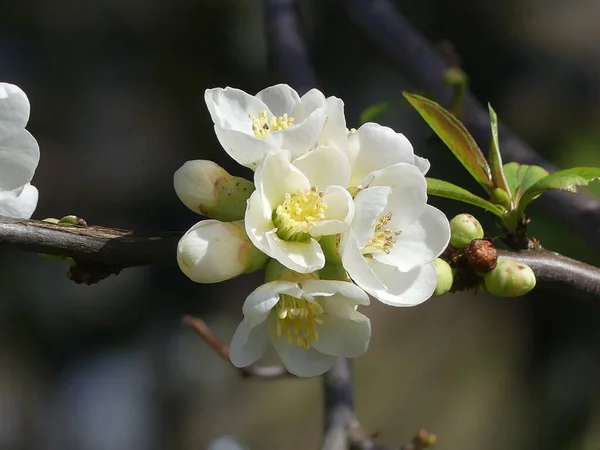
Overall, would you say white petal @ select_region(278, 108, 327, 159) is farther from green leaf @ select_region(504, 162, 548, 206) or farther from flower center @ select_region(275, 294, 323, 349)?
green leaf @ select_region(504, 162, 548, 206)

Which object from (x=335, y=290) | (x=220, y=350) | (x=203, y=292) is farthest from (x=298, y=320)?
(x=203, y=292)

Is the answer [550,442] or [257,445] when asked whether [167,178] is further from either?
[550,442]

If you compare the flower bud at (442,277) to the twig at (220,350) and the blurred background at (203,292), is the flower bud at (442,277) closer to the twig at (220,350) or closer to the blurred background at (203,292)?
the twig at (220,350)

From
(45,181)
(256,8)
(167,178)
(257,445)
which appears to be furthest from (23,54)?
(257,445)

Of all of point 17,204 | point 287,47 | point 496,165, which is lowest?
point 287,47

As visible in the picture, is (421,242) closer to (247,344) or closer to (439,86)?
(247,344)

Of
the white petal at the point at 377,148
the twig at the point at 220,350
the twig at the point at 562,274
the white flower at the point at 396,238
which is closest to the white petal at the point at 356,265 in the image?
the white flower at the point at 396,238

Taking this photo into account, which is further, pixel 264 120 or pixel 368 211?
pixel 264 120
